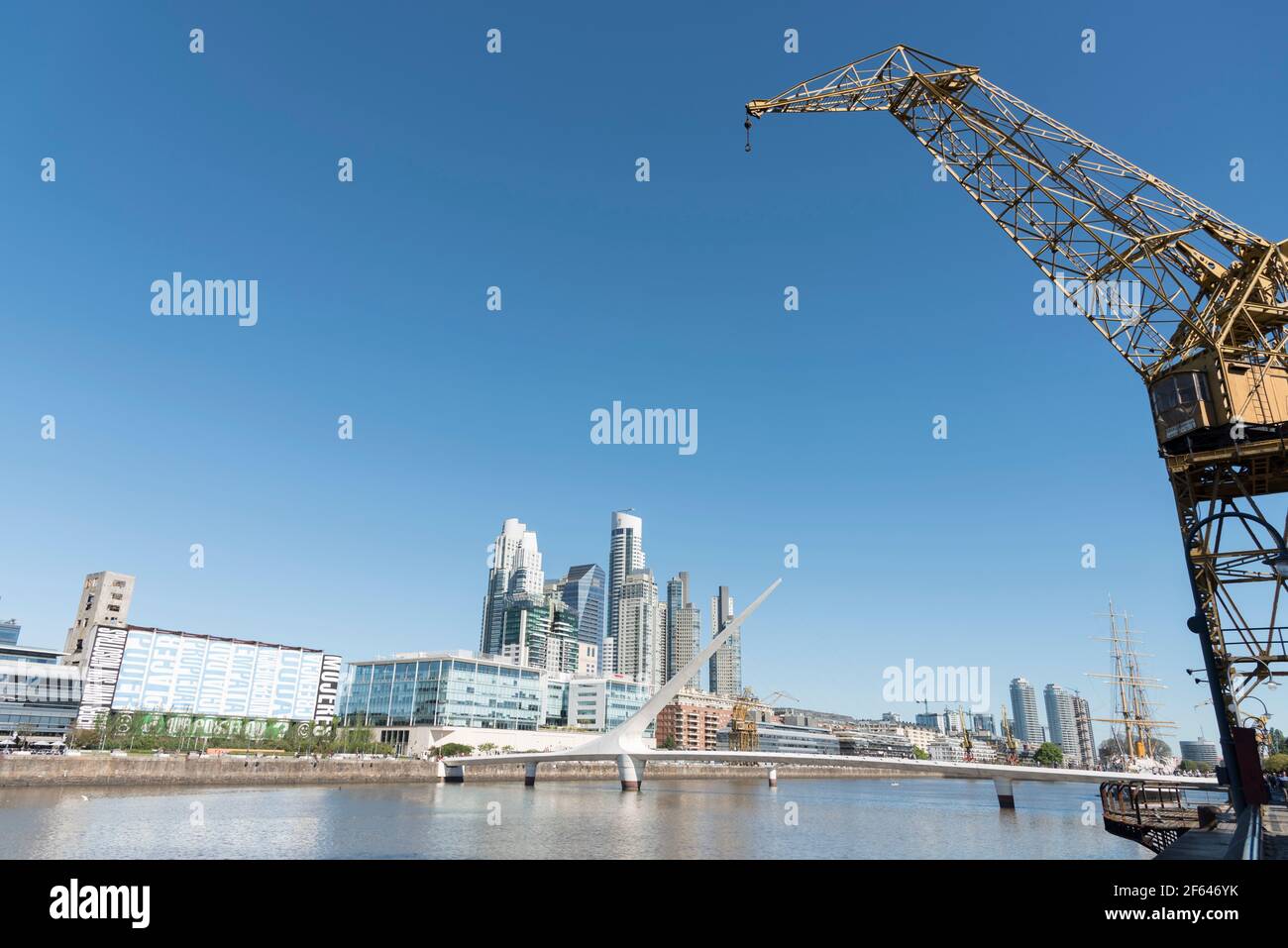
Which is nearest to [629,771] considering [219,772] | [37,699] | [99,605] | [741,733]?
[219,772]

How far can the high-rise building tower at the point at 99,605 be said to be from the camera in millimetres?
104188

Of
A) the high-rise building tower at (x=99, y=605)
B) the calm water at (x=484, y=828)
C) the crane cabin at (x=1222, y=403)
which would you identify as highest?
the high-rise building tower at (x=99, y=605)

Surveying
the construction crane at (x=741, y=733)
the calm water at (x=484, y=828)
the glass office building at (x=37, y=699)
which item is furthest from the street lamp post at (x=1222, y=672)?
the construction crane at (x=741, y=733)

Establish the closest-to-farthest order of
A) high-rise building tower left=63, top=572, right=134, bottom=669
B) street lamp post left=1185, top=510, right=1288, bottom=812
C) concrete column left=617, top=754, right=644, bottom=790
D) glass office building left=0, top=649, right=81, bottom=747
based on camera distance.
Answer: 1. street lamp post left=1185, top=510, right=1288, bottom=812
2. concrete column left=617, top=754, right=644, bottom=790
3. glass office building left=0, top=649, right=81, bottom=747
4. high-rise building tower left=63, top=572, right=134, bottom=669

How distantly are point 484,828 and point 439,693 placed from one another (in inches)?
3287

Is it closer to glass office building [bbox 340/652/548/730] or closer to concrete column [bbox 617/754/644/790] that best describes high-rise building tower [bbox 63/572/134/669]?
glass office building [bbox 340/652/548/730]

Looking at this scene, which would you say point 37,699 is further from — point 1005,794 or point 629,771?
point 1005,794

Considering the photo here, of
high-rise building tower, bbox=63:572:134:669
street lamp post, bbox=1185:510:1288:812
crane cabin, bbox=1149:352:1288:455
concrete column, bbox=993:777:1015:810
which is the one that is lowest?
concrete column, bbox=993:777:1015:810

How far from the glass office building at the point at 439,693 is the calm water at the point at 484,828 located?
180 ft

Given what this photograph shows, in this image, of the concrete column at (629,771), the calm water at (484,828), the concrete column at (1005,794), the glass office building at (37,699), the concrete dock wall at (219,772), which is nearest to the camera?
the calm water at (484,828)

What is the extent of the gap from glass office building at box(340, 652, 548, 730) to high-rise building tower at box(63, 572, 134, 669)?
3701 cm

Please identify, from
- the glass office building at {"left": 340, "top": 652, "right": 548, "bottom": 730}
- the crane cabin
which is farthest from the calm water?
the glass office building at {"left": 340, "top": 652, "right": 548, "bottom": 730}

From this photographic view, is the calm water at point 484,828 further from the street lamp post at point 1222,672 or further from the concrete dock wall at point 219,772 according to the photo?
the street lamp post at point 1222,672

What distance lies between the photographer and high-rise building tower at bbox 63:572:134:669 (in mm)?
104188
